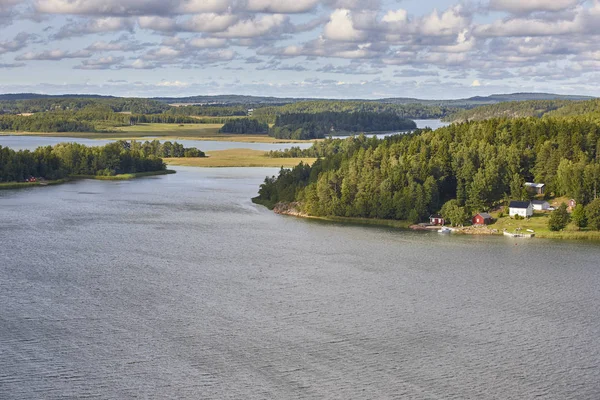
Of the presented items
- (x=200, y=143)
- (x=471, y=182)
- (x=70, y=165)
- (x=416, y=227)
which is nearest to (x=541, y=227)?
(x=471, y=182)

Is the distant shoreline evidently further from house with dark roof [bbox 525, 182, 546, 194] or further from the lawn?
house with dark roof [bbox 525, 182, 546, 194]

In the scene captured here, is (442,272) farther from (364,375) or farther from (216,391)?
(216,391)

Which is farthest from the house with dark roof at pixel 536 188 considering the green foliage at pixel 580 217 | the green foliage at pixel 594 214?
the green foliage at pixel 594 214

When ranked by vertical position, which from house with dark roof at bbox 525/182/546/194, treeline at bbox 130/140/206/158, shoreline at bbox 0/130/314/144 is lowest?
house with dark roof at bbox 525/182/546/194

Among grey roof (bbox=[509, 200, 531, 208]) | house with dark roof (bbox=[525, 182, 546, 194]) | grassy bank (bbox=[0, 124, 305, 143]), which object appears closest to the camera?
grey roof (bbox=[509, 200, 531, 208])

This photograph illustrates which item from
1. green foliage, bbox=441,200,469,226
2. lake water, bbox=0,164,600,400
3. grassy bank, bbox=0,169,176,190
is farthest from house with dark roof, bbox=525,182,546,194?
grassy bank, bbox=0,169,176,190

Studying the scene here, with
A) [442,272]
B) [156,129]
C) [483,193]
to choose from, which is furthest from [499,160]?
[156,129]
